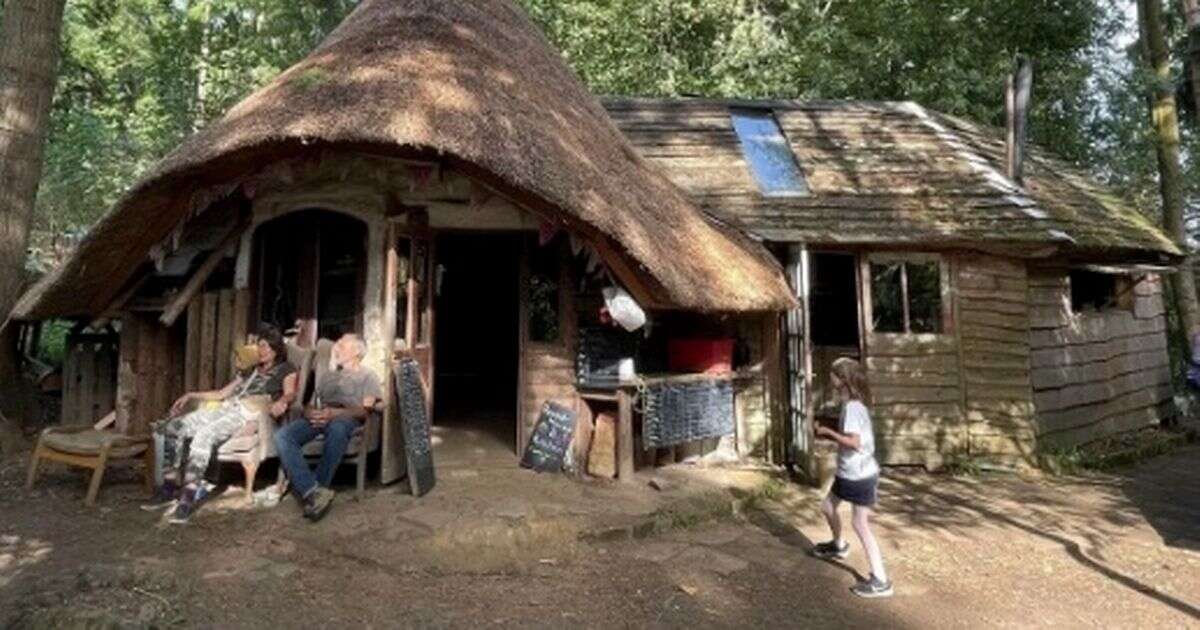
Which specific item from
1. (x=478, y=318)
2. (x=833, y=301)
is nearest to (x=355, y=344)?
(x=478, y=318)

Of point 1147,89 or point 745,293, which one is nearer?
point 745,293

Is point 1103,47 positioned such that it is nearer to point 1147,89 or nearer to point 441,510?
point 1147,89

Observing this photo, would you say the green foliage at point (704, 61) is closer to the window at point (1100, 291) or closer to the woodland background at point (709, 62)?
the woodland background at point (709, 62)

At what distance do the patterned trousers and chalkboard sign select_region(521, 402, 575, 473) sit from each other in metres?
2.43

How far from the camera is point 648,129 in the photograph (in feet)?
34.2

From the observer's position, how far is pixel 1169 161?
11.2 meters

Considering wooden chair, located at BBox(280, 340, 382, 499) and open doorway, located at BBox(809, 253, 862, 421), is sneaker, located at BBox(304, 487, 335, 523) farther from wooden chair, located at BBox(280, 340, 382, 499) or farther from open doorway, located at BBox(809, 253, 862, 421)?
open doorway, located at BBox(809, 253, 862, 421)

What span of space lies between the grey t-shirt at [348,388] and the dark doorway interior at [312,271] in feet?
2.55

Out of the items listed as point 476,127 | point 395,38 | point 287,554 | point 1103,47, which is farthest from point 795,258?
point 1103,47

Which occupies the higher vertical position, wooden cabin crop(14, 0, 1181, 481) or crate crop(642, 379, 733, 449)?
wooden cabin crop(14, 0, 1181, 481)

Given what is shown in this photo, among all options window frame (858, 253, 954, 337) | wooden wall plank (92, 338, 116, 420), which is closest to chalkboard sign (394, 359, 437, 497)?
wooden wall plank (92, 338, 116, 420)

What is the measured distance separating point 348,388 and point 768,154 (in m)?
6.66

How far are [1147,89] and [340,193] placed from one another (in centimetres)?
1281

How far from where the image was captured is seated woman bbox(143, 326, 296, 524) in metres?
5.45
